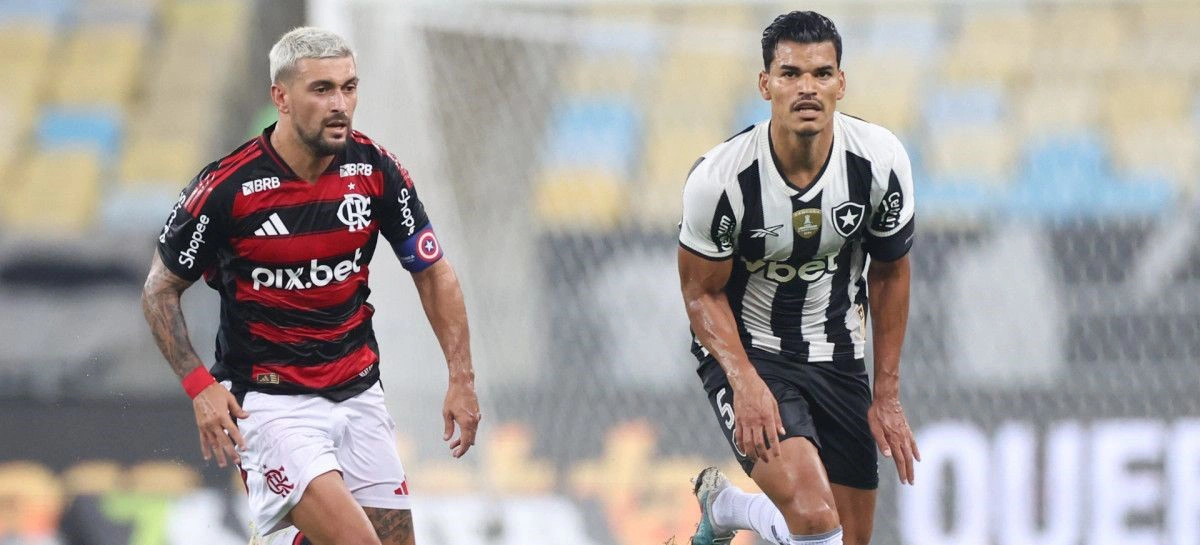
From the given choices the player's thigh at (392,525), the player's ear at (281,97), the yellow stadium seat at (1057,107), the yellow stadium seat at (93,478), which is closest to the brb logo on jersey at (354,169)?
the player's ear at (281,97)

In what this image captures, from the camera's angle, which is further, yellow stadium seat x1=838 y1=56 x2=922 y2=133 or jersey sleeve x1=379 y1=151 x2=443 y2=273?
yellow stadium seat x1=838 y1=56 x2=922 y2=133

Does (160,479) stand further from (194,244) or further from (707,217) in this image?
(707,217)

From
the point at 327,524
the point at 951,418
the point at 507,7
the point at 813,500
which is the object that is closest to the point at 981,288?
the point at 951,418

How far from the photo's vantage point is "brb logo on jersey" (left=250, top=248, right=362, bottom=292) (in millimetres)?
4602

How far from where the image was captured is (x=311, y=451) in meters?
4.55

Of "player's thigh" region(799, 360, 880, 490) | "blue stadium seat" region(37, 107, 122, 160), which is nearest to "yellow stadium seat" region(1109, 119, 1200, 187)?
"player's thigh" region(799, 360, 880, 490)

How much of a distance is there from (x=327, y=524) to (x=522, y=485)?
3299 mm

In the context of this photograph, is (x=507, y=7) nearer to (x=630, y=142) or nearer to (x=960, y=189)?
(x=630, y=142)

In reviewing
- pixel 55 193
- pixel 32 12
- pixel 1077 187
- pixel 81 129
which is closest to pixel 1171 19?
pixel 1077 187

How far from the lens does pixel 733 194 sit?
4527 mm

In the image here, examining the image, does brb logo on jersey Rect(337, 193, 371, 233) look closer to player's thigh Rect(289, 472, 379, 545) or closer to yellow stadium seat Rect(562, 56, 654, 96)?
player's thigh Rect(289, 472, 379, 545)

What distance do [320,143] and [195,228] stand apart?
454 millimetres

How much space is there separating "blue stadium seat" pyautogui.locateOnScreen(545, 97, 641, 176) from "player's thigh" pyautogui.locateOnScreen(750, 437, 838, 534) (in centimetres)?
406

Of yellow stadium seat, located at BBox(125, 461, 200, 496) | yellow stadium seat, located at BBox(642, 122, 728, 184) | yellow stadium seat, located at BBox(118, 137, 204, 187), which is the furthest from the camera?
yellow stadium seat, located at BBox(118, 137, 204, 187)
